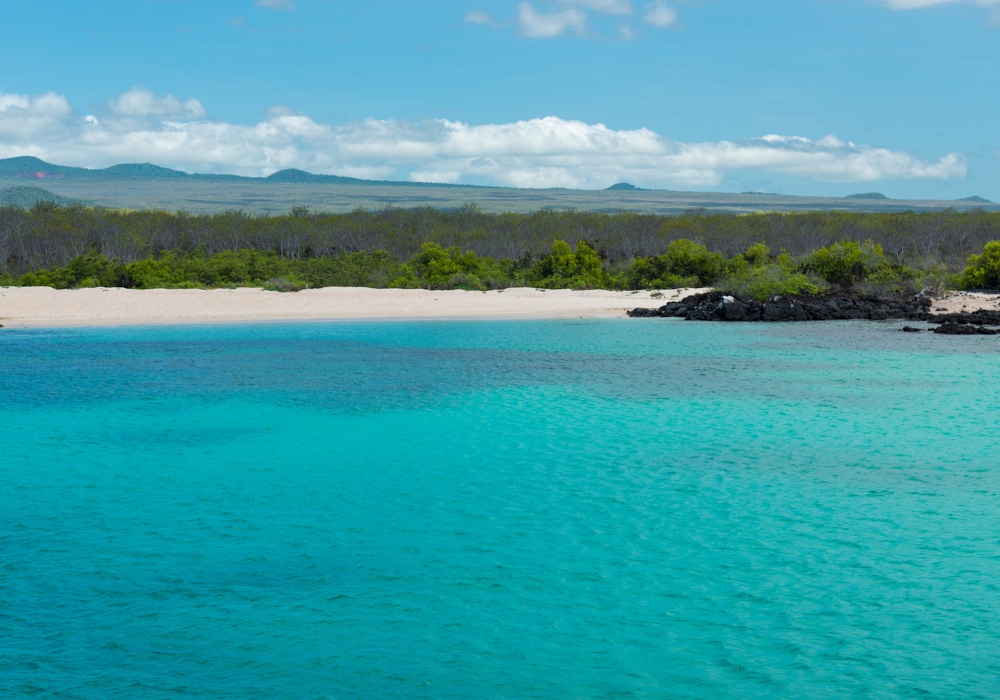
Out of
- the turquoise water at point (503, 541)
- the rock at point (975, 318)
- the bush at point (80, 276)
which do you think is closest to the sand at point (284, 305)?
the bush at point (80, 276)

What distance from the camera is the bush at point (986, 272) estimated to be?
42.0 meters

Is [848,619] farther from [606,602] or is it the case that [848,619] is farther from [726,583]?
[606,602]

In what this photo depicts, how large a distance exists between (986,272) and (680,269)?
1558cm

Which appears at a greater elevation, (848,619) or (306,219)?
(306,219)

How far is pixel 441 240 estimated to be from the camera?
79.0 m

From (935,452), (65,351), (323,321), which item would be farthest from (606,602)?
(323,321)

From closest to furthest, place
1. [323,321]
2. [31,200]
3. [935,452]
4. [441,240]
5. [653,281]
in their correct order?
[935,452] → [323,321] → [653,281] → [441,240] → [31,200]

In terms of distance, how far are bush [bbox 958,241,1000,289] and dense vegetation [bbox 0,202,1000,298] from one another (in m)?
0.07

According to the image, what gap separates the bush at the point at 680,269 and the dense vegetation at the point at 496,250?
0.26 ft

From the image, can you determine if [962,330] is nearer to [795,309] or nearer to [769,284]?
[795,309]

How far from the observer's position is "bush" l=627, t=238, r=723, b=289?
5003 cm

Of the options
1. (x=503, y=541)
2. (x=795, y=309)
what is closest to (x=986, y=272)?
(x=795, y=309)

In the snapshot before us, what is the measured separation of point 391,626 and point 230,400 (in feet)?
36.1

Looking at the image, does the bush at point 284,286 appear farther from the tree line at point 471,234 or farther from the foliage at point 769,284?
the tree line at point 471,234
